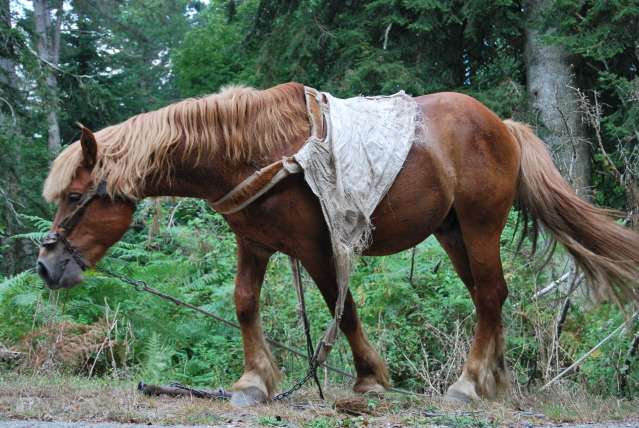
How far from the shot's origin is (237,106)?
424cm

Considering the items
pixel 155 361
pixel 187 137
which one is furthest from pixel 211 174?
pixel 155 361

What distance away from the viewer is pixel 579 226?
16.4ft

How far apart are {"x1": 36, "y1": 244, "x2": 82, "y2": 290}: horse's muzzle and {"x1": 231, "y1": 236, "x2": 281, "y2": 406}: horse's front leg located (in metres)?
1.08

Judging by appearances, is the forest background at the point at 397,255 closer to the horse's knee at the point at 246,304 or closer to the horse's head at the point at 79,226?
the horse's head at the point at 79,226

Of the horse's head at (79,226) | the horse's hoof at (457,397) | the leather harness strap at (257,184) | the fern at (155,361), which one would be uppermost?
the leather harness strap at (257,184)

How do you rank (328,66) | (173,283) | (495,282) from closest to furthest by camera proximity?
1. (495,282)
2. (173,283)
3. (328,66)

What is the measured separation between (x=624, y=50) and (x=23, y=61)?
8.28 metres

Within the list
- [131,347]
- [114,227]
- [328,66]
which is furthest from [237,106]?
[328,66]

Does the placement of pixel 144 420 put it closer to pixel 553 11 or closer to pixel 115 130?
pixel 115 130

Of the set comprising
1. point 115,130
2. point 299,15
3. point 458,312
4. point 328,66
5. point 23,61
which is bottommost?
point 458,312

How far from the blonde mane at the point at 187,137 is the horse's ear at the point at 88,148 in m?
0.04

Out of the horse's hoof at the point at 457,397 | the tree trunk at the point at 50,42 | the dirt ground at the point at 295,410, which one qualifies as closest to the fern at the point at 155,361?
the dirt ground at the point at 295,410

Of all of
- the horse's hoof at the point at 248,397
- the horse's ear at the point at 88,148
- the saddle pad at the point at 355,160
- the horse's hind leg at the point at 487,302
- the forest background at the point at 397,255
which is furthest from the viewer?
the forest background at the point at 397,255

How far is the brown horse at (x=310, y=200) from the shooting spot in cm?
398
